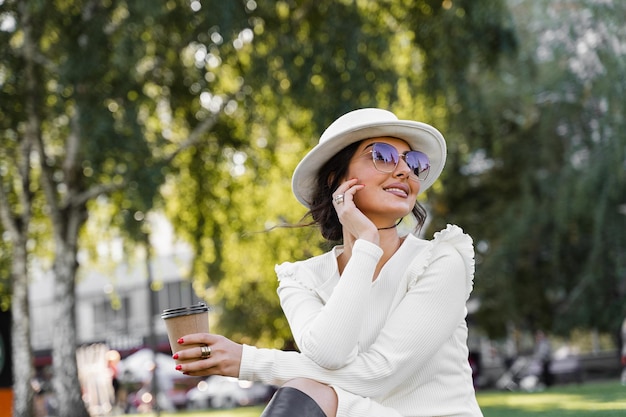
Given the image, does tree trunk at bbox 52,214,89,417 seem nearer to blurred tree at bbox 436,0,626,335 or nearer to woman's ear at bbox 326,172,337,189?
blurred tree at bbox 436,0,626,335

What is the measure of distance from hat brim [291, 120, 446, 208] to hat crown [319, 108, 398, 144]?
0.04 ft

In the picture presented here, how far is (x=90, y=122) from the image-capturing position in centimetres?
1587

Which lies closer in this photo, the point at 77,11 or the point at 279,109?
the point at 77,11

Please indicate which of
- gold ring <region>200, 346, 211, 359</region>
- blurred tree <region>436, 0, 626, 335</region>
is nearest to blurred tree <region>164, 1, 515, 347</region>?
blurred tree <region>436, 0, 626, 335</region>

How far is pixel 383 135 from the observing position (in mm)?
3912

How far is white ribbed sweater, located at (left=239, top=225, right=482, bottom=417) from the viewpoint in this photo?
11.3 ft

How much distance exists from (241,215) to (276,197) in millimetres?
1006

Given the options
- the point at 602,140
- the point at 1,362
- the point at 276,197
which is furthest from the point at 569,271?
the point at 1,362

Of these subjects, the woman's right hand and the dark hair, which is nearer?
the woman's right hand

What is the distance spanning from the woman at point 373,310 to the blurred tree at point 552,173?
14653 mm

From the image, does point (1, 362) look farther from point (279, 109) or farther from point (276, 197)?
point (276, 197)

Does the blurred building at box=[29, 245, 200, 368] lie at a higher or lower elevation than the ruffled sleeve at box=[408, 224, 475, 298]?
higher

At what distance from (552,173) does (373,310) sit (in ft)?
70.8

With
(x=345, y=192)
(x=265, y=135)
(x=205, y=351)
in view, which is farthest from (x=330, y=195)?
(x=265, y=135)
